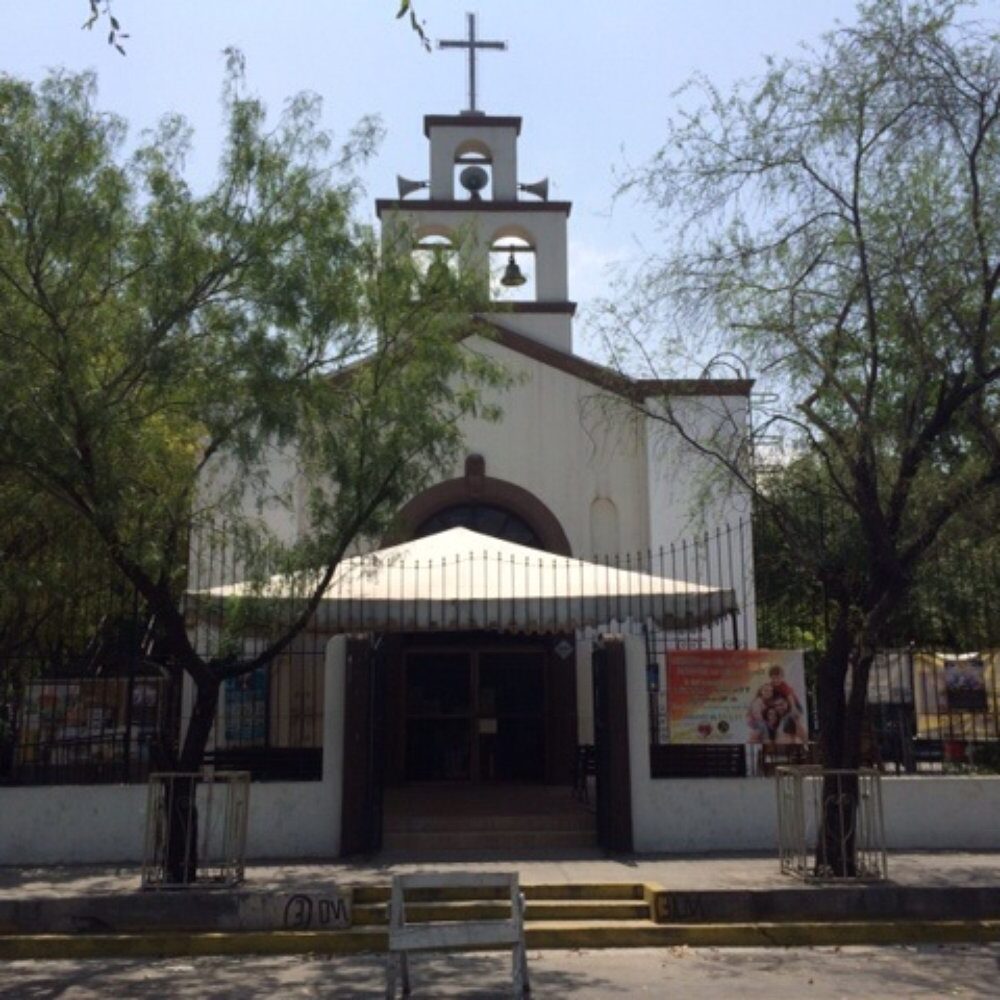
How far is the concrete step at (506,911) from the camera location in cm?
1062

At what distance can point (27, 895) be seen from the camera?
10.9 m

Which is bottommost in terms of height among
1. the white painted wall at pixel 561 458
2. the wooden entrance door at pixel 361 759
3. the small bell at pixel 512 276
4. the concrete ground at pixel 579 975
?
the concrete ground at pixel 579 975

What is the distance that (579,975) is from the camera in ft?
29.5

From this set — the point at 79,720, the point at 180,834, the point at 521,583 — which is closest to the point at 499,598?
the point at 521,583

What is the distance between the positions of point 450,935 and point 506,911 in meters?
3.06

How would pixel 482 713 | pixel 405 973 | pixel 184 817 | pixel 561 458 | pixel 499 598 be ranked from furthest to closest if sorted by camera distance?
pixel 561 458 → pixel 482 713 → pixel 499 598 → pixel 184 817 → pixel 405 973

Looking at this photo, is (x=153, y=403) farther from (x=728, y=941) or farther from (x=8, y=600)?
(x=728, y=941)

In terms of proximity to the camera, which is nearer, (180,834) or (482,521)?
(180,834)

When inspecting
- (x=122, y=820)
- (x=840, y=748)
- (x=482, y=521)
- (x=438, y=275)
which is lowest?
(x=122, y=820)

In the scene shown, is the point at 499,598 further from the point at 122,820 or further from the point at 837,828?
the point at 122,820

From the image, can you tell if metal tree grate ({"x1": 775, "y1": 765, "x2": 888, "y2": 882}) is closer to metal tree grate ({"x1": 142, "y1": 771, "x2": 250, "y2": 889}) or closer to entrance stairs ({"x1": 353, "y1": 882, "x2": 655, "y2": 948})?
entrance stairs ({"x1": 353, "y1": 882, "x2": 655, "y2": 948})

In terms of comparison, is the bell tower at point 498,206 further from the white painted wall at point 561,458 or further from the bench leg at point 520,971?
the bench leg at point 520,971

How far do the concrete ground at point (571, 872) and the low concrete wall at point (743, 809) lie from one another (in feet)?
1.20

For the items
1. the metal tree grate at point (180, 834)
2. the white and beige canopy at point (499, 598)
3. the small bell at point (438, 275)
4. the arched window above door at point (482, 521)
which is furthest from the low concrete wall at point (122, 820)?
the arched window above door at point (482, 521)
